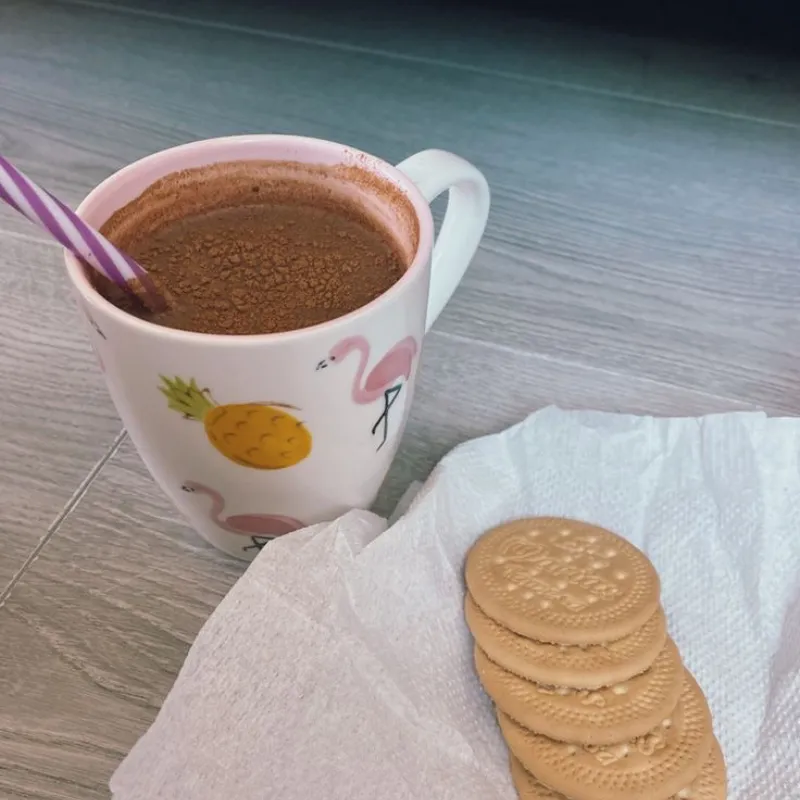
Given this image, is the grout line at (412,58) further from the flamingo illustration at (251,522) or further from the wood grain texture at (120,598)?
the flamingo illustration at (251,522)

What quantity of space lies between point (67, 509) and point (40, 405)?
8 centimetres

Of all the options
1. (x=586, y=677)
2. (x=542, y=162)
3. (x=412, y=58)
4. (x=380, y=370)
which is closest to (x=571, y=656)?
(x=586, y=677)

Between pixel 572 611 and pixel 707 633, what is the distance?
71 millimetres

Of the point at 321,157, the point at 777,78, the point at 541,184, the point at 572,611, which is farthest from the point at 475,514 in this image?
the point at 777,78

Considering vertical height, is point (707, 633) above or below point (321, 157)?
below

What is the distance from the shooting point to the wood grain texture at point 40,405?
1.48 feet

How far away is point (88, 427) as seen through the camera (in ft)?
1.62

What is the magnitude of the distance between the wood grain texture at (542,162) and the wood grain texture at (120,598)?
0.18 ft

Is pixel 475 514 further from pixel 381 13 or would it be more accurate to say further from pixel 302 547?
pixel 381 13

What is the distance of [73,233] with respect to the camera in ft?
1.10

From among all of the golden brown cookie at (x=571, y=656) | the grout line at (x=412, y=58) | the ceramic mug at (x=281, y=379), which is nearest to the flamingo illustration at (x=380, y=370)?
the ceramic mug at (x=281, y=379)

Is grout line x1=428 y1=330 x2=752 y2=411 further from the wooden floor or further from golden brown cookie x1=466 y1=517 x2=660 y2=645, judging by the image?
golden brown cookie x1=466 y1=517 x2=660 y2=645

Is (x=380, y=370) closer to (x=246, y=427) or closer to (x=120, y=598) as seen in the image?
(x=246, y=427)

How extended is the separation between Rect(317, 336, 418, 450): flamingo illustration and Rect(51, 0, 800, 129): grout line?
0.54 meters
